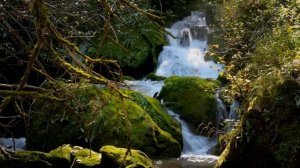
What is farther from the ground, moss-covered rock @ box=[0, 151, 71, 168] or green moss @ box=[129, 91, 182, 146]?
green moss @ box=[129, 91, 182, 146]

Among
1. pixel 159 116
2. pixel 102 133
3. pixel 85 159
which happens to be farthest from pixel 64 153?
pixel 159 116

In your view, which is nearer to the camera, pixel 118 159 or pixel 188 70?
pixel 118 159

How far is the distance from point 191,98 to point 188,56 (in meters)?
4.83

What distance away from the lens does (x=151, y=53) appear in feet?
52.1

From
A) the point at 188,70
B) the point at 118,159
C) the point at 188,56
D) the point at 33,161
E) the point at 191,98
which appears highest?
the point at 188,56

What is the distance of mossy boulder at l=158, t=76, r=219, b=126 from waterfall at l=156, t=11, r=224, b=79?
8.86 ft

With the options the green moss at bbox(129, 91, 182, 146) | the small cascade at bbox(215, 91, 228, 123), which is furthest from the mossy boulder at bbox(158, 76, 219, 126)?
the green moss at bbox(129, 91, 182, 146)

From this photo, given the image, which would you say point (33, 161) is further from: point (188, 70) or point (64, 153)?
point (188, 70)

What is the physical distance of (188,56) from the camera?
1662cm

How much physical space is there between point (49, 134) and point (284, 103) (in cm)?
544

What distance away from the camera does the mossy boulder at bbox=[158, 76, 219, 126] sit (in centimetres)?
1167

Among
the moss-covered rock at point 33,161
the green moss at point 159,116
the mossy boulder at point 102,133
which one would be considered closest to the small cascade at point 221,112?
the green moss at point 159,116

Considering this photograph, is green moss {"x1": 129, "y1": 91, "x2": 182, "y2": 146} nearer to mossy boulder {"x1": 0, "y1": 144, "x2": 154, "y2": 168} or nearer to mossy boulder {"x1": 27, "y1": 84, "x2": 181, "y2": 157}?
mossy boulder {"x1": 27, "y1": 84, "x2": 181, "y2": 157}

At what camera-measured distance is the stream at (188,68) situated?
930cm
